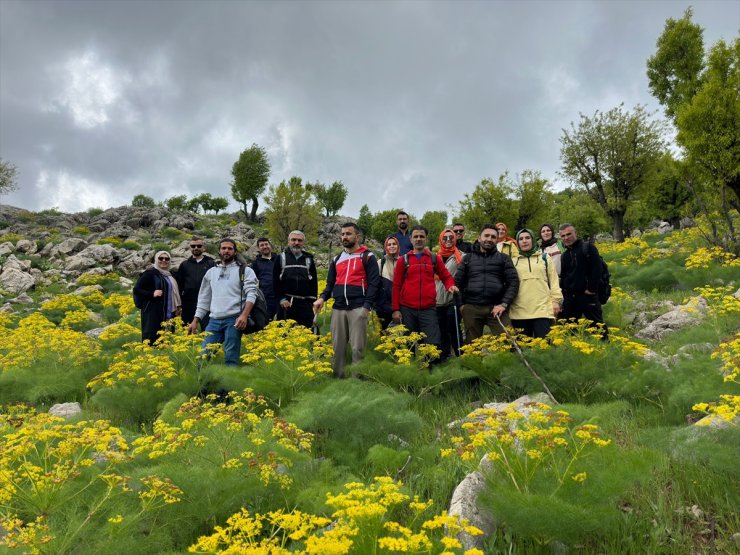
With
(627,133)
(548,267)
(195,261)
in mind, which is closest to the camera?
(548,267)

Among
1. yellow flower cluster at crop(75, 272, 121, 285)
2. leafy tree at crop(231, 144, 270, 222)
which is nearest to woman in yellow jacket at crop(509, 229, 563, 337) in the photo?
yellow flower cluster at crop(75, 272, 121, 285)

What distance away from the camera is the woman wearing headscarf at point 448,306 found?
7.29m

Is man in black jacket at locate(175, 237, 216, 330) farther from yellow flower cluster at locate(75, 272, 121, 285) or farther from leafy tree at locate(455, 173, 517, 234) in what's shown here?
leafy tree at locate(455, 173, 517, 234)

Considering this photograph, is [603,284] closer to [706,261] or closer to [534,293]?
[534,293]

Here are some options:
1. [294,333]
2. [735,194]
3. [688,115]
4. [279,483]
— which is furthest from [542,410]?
[735,194]

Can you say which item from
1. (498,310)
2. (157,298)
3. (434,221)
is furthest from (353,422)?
(434,221)

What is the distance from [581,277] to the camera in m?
7.17

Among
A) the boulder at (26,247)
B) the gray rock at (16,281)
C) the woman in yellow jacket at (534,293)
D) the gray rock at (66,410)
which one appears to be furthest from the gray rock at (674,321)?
the boulder at (26,247)

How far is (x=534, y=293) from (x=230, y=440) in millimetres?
4939

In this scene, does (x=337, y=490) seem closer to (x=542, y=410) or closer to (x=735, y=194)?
(x=542, y=410)

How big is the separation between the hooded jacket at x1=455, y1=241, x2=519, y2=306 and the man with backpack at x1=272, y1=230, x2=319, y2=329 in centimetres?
275

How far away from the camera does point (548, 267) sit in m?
6.73

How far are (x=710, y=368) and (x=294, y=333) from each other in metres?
4.96

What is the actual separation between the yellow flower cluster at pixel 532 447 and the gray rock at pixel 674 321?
6.48 metres
